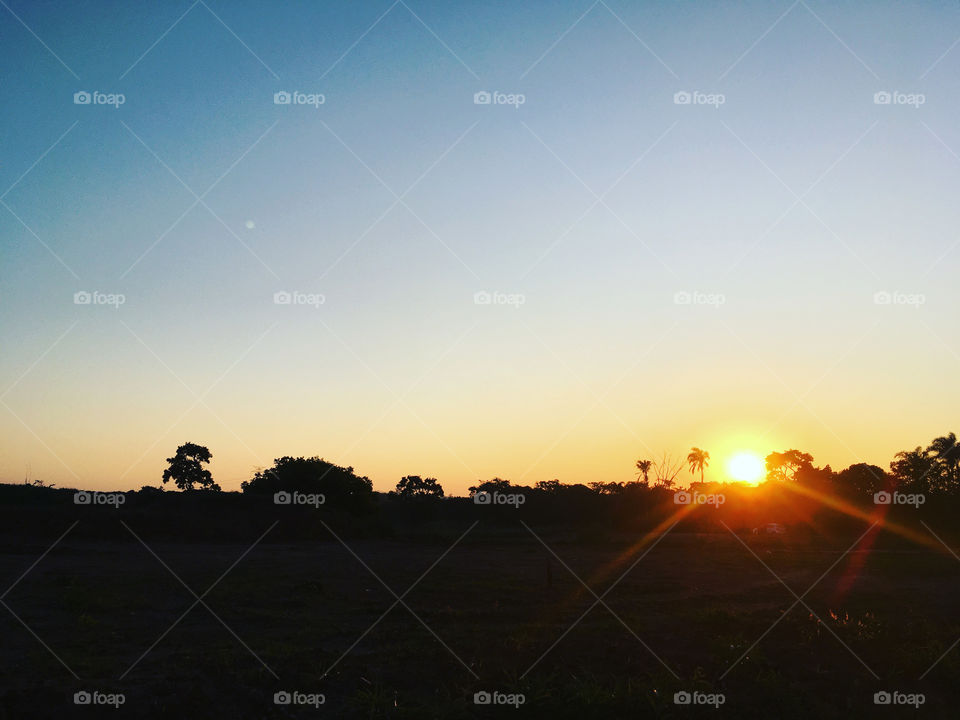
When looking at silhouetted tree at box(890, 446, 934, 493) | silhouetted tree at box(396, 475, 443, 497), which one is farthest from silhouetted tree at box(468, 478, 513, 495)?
silhouetted tree at box(890, 446, 934, 493)

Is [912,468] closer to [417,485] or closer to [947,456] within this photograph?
[947,456]

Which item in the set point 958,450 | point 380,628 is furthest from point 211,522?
point 958,450

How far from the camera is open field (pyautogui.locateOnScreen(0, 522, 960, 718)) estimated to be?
36.2 feet

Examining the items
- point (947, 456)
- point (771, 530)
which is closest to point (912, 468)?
point (947, 456)

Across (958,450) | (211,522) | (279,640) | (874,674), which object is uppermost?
(958,450)

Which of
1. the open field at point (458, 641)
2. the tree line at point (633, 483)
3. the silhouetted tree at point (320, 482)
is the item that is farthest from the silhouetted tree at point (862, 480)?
the silhouetted tree at point (320, 482)

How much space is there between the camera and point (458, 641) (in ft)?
47.4

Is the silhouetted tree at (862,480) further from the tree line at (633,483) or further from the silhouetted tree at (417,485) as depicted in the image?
the silhouetted tree at (417,485)

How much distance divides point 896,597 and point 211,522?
37.5 metres

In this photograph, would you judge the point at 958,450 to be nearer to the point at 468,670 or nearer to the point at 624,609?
the point at 624,609

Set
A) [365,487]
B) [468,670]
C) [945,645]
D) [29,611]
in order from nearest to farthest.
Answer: [468,670] → [945,645] → [29,611] → [365,487]

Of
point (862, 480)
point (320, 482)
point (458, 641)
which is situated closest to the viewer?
point (458, 641)

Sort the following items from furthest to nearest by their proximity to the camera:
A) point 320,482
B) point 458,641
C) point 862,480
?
point 862,480 → point 320,482 → point 458,641

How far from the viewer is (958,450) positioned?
62.4 metres
